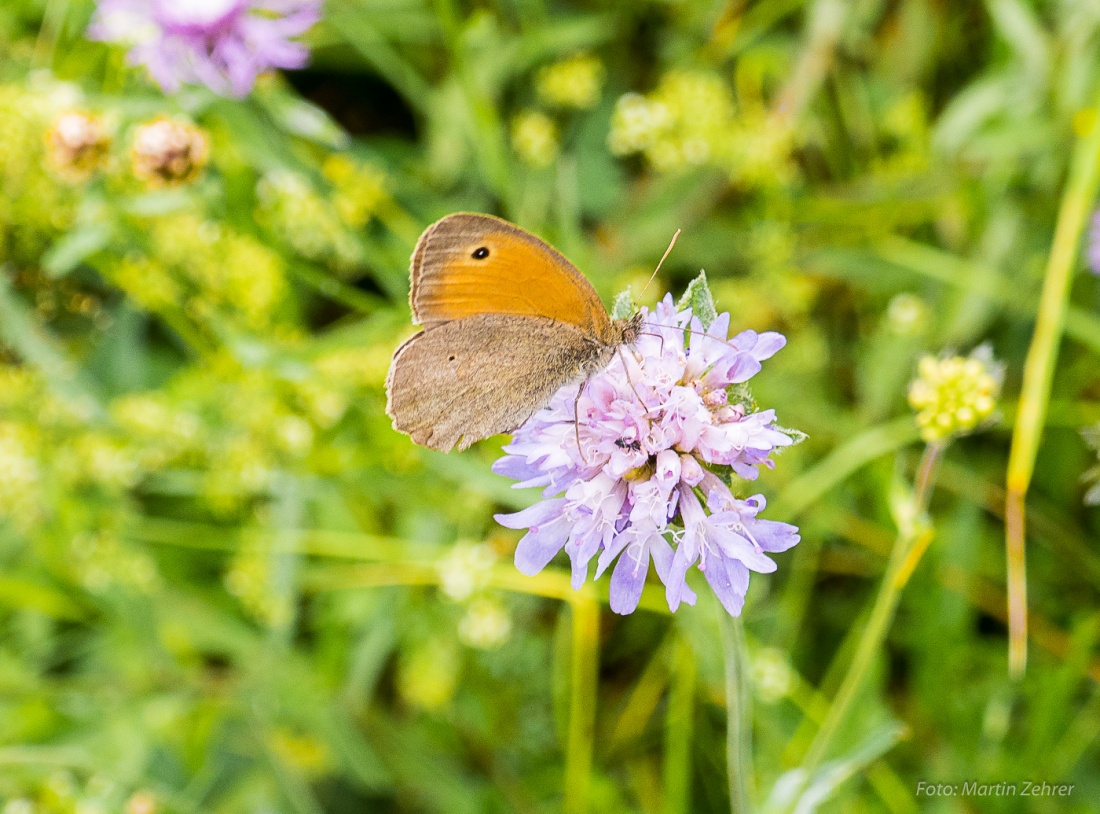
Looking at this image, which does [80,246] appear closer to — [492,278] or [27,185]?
[27,185]

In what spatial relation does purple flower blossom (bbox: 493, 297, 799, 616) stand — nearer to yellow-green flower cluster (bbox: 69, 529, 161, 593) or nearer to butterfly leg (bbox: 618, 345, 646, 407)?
butterfly leg (bbox: 618, 345, 646, 407)

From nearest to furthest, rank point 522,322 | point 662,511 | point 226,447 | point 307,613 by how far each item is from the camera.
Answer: point 662,511 → point 522,322 → point 226,447 → point 307,613

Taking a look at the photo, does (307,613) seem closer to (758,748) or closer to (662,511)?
(758,748)

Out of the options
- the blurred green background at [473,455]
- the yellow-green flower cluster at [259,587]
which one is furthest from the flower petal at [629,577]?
the yellow-green flower cluster at [259,587]

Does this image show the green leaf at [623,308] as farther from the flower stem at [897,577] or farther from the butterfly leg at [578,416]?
the flower stem at [897,577]

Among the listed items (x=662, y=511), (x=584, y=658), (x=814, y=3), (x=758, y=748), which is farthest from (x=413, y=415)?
(x=814, y=3)

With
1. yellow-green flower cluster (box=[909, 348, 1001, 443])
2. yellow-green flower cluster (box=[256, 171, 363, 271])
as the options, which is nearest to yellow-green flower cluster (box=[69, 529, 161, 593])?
yellow-green flower cluster (box=[256, 171, 363, 271])
